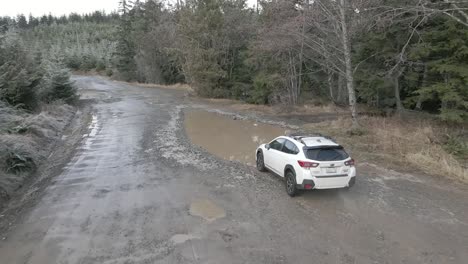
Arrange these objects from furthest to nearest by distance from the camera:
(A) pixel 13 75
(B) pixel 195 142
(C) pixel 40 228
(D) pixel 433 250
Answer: (A) pixel 13 75
(B) pixel 195 142
(C) pixel 40 228
(D) pixel 433 250

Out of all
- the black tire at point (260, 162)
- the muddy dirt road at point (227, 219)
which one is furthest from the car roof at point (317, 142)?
the black tire at point (260, 162)

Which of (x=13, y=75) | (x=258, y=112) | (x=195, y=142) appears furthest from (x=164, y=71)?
(x=195, y=142)

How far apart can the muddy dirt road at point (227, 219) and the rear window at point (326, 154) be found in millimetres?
1207

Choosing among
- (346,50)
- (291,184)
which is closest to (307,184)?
(291,184)

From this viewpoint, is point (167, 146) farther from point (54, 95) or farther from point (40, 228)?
point (54, 95)

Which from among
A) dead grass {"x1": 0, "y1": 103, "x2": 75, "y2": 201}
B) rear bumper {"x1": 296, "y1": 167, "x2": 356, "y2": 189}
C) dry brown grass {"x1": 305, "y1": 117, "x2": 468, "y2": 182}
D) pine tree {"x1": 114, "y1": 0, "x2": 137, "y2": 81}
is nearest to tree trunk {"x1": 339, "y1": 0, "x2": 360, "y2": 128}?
dry brown grass {"x1": 305, "y1": 117, "x2": 468, "y2": 182}

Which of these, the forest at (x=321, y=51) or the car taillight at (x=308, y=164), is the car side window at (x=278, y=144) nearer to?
the car taillight at (x=308, y=164)

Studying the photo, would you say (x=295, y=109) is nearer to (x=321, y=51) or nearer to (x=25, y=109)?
(x=321, y=51)

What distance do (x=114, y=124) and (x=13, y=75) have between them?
6535 mm

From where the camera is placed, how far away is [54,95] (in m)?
33.7

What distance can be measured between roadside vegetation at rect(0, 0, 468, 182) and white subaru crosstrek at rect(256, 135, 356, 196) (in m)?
4.83

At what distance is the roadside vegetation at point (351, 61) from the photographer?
1867cm

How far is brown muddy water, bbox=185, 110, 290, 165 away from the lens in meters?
17.7

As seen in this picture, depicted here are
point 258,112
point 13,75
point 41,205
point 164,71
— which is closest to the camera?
point 41,205
